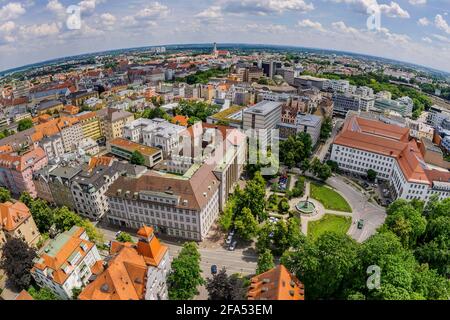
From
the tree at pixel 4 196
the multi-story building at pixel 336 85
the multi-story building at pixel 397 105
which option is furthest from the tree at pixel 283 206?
the multi-story building at pixel 336 85

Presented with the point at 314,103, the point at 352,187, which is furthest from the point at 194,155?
the point at 314,103

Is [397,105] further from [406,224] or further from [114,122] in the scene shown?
[114,122]

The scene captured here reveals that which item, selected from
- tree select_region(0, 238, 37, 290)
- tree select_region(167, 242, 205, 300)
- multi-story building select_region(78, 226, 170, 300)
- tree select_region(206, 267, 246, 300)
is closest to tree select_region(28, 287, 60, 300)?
tree select_region(0, 238, 37, 290)

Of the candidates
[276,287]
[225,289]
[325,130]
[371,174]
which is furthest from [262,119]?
[276,287]

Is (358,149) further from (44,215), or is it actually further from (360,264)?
(44,215)

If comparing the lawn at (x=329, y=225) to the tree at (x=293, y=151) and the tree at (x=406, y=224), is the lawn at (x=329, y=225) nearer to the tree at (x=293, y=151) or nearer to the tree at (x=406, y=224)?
the tree at (x=406, y=224)
